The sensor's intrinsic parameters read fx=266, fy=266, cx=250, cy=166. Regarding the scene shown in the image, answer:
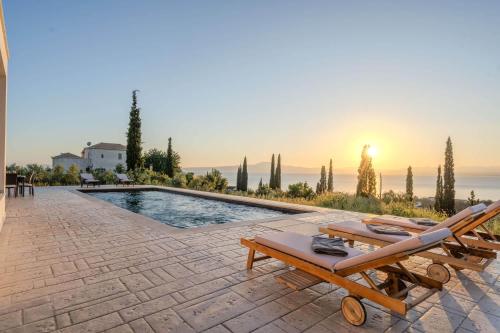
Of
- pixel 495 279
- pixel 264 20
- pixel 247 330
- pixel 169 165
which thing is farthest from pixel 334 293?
pixel 169 165

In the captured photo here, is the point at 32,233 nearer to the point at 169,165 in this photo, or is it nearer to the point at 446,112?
the point at 446,112

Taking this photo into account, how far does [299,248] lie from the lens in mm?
2713

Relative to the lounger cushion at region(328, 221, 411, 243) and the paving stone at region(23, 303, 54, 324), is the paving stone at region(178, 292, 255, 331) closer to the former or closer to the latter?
the paving stone at region(23, 303, 54, 324)

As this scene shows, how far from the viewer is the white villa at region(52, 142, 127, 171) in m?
42.0

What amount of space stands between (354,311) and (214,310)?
1.13 m

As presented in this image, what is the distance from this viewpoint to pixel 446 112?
12.1 metres

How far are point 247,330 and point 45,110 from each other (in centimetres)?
2267

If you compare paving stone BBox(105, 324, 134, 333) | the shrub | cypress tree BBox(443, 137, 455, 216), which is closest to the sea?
cypress tree BBox(443, 137, 455, 216)

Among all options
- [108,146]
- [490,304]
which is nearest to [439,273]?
[490,304]

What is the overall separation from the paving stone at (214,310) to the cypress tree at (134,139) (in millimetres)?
21409

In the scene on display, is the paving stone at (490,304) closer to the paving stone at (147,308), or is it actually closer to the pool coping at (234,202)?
the paving stone at (147,308)

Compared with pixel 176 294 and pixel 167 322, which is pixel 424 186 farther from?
pixel 167 322

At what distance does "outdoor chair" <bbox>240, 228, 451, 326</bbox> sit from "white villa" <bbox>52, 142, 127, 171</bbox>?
1778 inches

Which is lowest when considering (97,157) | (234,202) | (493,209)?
(234,202)
